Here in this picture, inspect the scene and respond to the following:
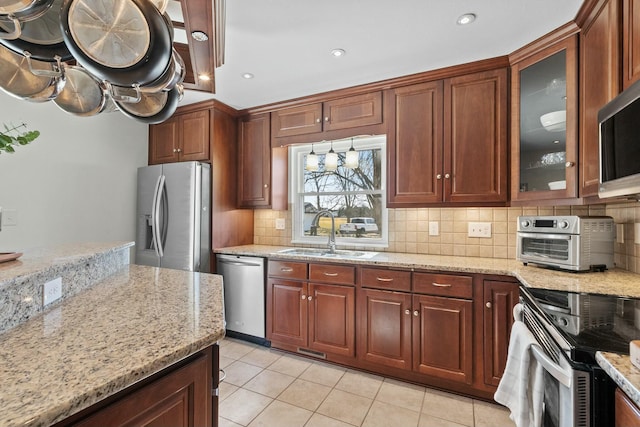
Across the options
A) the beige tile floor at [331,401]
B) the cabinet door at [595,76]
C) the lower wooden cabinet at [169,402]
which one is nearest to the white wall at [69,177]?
the beige tile floor at [331,401]

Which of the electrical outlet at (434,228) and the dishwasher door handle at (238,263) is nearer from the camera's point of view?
the electrical outlet at (434,228)

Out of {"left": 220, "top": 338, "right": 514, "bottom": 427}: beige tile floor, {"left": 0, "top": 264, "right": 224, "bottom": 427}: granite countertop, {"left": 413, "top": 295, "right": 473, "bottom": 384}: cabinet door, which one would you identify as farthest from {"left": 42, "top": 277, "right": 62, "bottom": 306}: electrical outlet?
{"left": 413, "top": 295, "right": 473, "bottom": 384}: cabinet door

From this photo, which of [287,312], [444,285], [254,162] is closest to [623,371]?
[444,285]

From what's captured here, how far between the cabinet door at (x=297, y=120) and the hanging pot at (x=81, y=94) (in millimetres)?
1682

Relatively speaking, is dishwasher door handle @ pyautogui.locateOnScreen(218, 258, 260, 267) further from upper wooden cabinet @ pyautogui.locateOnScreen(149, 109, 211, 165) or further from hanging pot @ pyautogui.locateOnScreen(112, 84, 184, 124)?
hanging pot @ pyautogui.locateOnScreen(112, 84, 184, 124)

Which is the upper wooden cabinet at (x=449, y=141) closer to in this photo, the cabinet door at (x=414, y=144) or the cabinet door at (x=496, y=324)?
the cabinet door at (x=414, y=144)

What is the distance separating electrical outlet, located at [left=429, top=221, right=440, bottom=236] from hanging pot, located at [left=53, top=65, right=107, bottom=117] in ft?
8.18

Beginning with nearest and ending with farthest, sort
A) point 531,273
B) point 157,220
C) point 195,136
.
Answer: point 531,273 → point 157,220 → point 195,136

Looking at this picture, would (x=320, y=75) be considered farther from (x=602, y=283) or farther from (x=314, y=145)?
(x=602, y=283)

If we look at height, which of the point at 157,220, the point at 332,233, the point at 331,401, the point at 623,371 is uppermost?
the point at 157,220

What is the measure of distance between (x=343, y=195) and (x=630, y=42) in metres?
2.24

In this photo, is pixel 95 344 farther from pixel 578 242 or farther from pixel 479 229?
pixel 479 229

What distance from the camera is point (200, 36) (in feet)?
4.66

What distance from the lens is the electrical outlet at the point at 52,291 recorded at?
1.07 m
